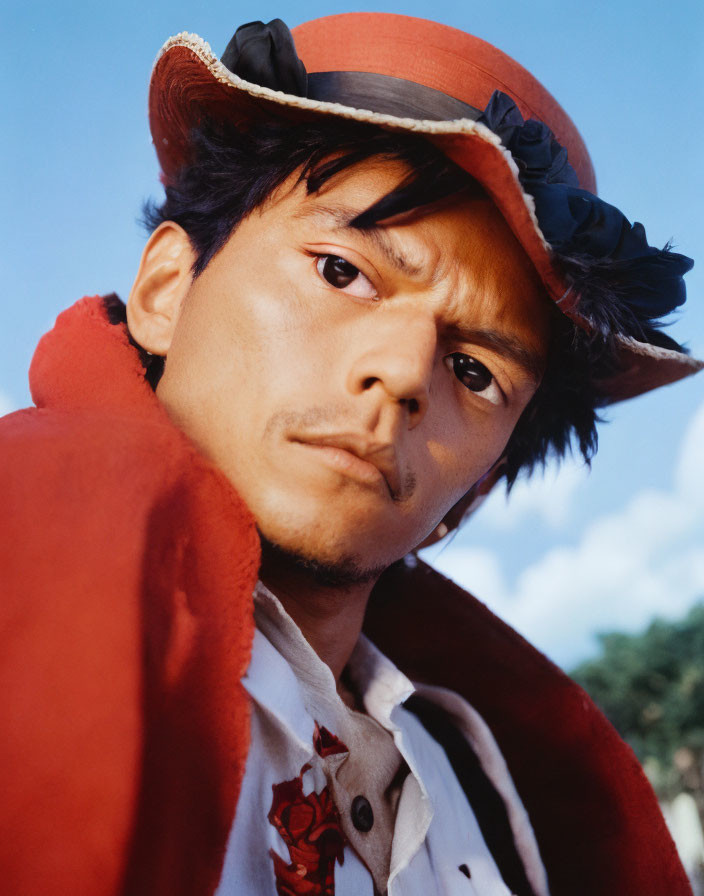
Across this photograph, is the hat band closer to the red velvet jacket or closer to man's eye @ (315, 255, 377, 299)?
man's eye @ (315, 255, 377, 299)

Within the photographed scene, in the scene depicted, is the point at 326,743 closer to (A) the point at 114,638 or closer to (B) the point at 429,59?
(A) the point at 114,638

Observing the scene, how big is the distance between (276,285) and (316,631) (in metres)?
0.73

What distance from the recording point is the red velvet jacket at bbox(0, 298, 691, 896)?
916mm

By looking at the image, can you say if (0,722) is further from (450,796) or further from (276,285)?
(450,796)

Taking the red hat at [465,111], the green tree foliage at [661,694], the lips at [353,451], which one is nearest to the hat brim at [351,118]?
the red hat at [465,111]

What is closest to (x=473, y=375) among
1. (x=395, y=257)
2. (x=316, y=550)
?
(x=395, y=257)

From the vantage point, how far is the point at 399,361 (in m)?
1.43

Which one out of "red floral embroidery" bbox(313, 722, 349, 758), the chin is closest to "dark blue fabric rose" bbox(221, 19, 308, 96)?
the chin

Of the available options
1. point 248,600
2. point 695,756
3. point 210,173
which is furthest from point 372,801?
point 695,756

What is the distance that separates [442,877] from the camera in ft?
5.57

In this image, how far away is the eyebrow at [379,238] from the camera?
1.54 metres

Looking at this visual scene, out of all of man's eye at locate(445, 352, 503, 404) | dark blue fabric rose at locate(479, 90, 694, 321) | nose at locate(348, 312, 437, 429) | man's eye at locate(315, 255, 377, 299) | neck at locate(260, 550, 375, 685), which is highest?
dark blue fabric rose at locate(479, 90, 694, 321)

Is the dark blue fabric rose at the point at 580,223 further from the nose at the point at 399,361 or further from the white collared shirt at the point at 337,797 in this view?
the white collared shirt at the point at 337,797

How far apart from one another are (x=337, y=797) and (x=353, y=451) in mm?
637
